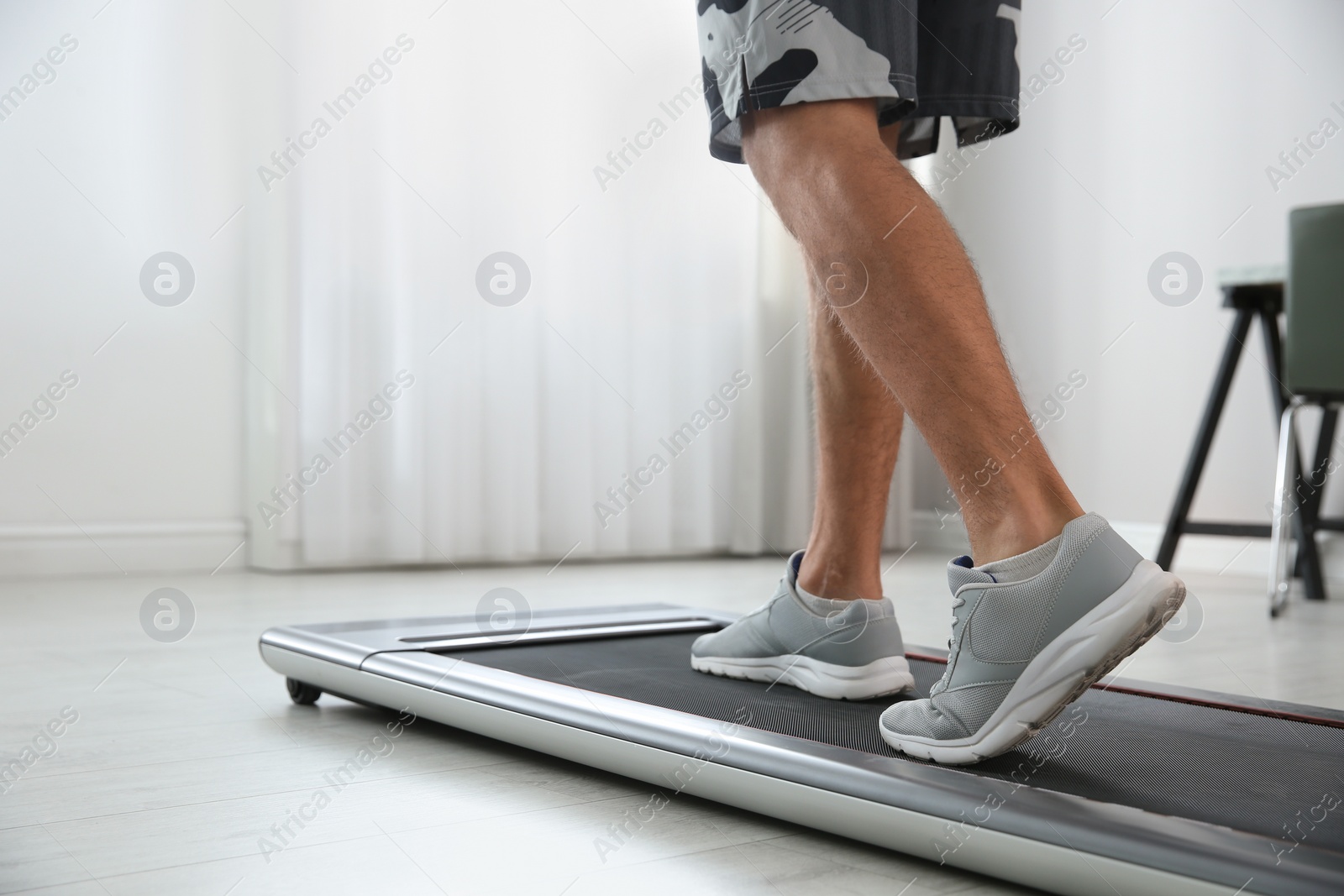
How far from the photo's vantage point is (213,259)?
10.7 feet

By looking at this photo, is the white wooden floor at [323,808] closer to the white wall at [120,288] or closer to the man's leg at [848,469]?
the man's leg at [848,469]

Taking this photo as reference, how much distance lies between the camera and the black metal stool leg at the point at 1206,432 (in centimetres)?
303

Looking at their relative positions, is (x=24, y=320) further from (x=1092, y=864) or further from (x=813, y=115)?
(x=1092, y=864)

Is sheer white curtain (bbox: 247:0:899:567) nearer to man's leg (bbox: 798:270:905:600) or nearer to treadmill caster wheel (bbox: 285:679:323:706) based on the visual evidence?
treadmill caster wheel (bbox: 285:679:323:706)

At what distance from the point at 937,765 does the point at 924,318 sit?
0.34 m

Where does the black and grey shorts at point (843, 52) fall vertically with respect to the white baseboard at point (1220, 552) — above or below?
above

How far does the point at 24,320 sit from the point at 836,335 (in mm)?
2538

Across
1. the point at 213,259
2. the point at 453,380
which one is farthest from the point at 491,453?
the point at 213,259

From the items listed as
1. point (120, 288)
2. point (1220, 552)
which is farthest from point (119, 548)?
point (1220, 552)

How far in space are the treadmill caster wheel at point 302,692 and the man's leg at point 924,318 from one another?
839 millimetres

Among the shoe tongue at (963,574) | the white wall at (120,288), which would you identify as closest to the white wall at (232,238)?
the white wall at (120,288)

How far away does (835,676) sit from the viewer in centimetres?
114

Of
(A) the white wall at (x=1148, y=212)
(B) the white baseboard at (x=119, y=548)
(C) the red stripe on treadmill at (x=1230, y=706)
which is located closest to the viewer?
(C) the red stripe on treadmill at (x=1230, y=706)

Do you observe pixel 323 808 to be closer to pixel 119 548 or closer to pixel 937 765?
pixel 937 765
